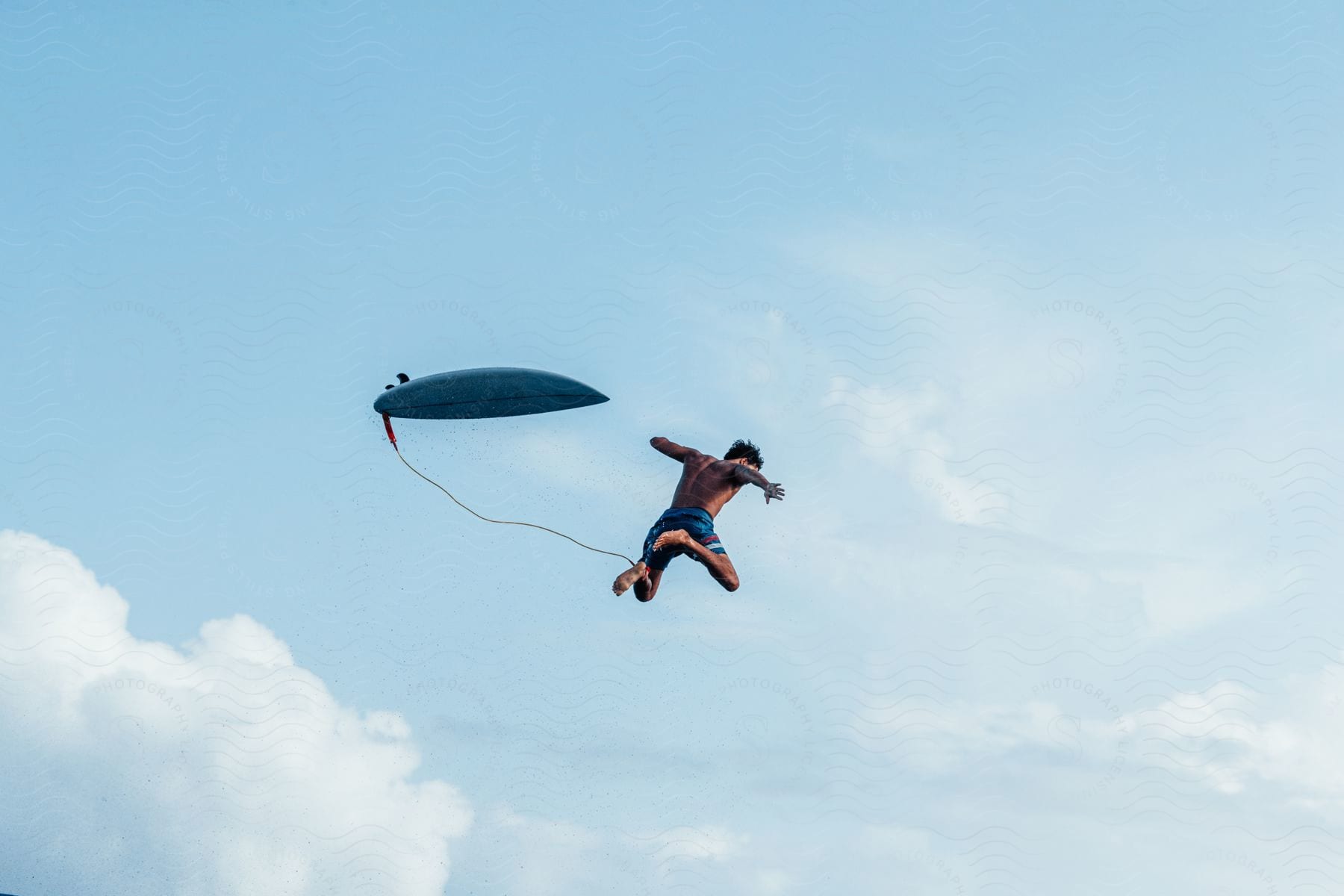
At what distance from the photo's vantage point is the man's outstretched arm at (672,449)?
83.3ft

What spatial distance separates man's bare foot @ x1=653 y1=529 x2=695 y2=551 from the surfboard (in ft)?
8.54

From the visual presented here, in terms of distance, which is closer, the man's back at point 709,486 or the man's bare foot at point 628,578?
the man's bare foot at point 628,578

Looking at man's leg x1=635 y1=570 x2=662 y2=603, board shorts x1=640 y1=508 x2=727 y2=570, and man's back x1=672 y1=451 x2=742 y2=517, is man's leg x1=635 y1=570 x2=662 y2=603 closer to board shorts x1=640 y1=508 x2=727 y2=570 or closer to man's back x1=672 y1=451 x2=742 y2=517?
board shorts x1=640 y1=508 x2=727 y2=570

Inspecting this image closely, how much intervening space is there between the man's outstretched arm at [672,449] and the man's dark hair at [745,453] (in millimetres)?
596

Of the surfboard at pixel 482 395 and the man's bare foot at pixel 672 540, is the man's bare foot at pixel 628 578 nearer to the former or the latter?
the man's bare foot at pixel 672 540

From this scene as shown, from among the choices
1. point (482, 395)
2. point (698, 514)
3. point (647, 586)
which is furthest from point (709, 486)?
point (482, 395)

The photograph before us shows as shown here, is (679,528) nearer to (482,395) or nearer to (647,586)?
(647,586)

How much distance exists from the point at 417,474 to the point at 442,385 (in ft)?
7.57

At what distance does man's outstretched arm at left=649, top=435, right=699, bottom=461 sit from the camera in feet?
83.3

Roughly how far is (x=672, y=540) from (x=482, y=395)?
3.82m

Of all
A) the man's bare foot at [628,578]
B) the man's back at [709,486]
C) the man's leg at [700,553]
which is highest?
the man's back at [709,486]

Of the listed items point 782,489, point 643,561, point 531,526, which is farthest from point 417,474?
point 782,489

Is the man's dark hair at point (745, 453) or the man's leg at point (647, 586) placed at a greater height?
the man's dark hair at point (745, 453)

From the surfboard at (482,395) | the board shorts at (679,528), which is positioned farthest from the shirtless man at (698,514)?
the surfboard at (482,395)
